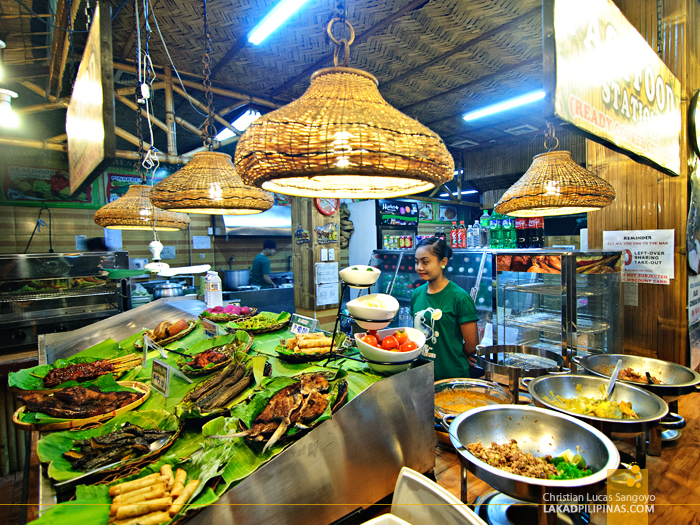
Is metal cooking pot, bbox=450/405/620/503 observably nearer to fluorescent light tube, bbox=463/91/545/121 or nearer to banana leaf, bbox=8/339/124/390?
banana leaf, bbox=8/339/124/390

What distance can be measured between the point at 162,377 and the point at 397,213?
18.6 feet

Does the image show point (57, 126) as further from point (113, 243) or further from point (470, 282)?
point (470, 282)

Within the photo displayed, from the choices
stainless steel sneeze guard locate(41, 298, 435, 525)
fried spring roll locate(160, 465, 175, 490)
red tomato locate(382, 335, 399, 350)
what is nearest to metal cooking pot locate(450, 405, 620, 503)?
stainless steel sneeze guard locate(41, 298, 435, 525)

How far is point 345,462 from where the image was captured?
139 cm

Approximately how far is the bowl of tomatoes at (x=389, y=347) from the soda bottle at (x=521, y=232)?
9.22 feet

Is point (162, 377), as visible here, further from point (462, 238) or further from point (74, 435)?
point (462, 238)

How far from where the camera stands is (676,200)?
2.73m

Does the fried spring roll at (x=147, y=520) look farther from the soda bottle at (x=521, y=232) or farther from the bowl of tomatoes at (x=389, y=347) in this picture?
the soda bottle at (x=521, y=232)

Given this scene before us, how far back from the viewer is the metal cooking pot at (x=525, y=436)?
42.3 inches

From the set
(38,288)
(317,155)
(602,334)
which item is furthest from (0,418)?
(602,334)

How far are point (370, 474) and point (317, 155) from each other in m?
1.35

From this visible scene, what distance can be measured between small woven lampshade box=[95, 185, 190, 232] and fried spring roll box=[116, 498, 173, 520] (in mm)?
2240

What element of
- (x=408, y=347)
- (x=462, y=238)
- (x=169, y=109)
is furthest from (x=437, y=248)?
(x=169, y=109)

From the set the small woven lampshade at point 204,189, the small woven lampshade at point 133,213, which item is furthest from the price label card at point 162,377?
the small woven lampshade at point 133,213
